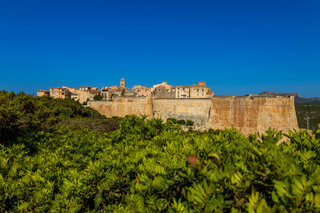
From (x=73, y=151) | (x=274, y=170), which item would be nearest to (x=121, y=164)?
(x=274, y=170)

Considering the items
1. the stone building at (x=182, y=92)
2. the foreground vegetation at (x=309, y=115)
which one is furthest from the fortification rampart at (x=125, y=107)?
the foreground vegetation at (x=309, y=115)

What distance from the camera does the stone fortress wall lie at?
1039 inches

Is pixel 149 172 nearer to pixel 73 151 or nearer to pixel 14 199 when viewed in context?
pixel 14 199

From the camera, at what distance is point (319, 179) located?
183 centimetres

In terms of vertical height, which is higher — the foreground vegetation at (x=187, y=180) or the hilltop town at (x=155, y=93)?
the hilltop town at (x=155, y=93)

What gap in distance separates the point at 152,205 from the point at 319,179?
68.2 inches

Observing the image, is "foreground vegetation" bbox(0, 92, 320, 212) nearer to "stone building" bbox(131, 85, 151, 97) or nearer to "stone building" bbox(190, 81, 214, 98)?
"stone building" bbox(190, 81, 214, 98)

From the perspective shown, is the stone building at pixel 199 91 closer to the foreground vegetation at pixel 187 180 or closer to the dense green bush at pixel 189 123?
the dense green bush at pixel 189 123

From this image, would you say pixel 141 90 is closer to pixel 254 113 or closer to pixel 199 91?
pixel 199 91

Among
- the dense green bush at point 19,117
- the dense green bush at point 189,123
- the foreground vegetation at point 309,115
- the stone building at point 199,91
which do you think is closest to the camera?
the dense green bush at point 19,117

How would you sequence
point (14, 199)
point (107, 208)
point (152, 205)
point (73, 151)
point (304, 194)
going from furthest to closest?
point (73, 151) < point (14, 199) < point (107, 208) < point (152, 205) < point (304, 194)

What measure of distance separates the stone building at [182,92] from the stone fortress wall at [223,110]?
1513cm

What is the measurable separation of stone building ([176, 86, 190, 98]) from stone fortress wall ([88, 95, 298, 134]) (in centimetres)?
1513

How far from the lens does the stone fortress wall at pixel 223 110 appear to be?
26.4 meters
